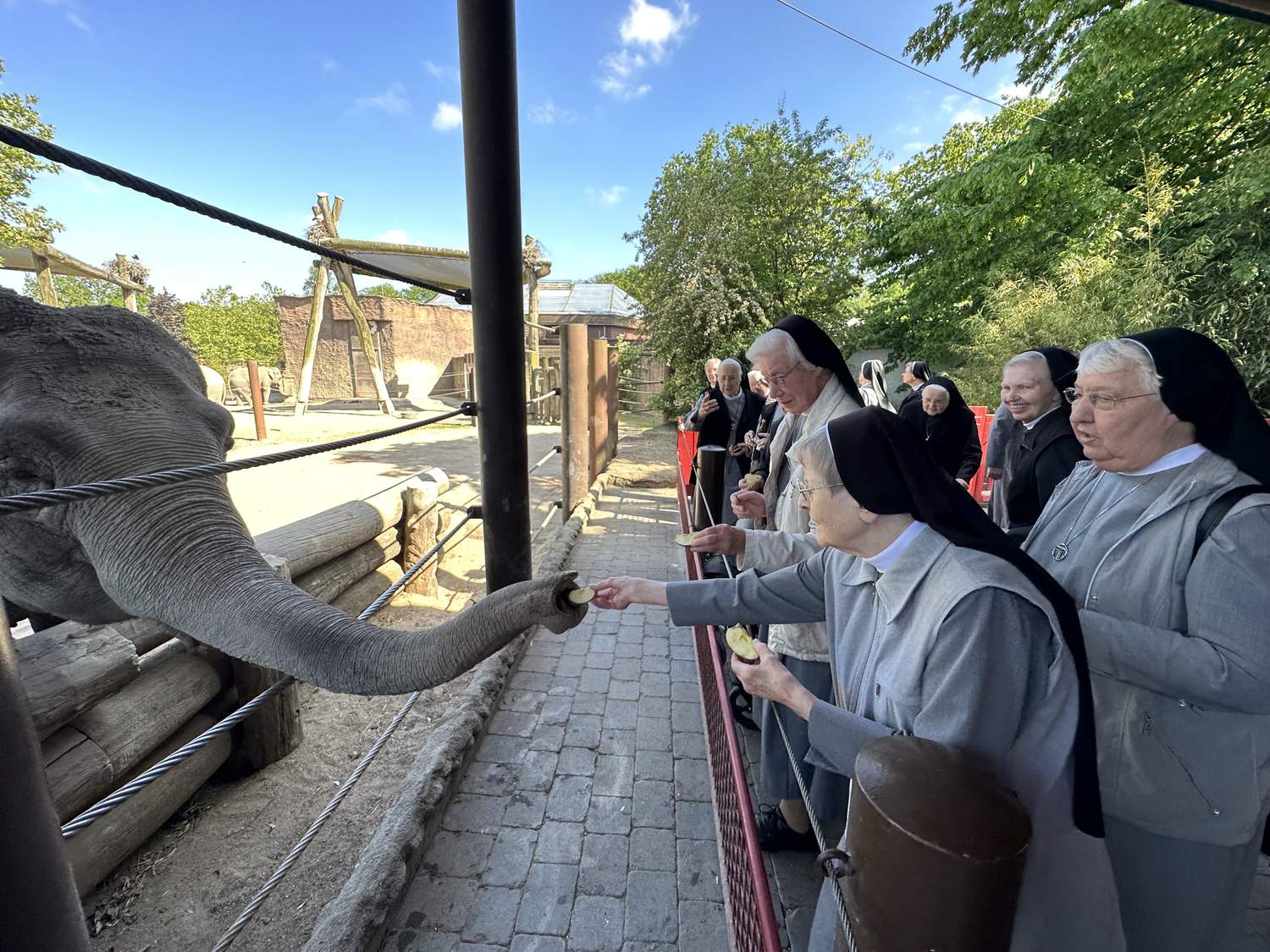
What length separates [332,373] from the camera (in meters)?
25.3

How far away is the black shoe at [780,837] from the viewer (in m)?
2.42

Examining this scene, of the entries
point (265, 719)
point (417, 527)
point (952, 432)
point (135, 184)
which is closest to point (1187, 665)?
point (135, 184)

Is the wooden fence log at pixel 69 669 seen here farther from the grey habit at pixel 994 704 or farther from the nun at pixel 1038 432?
the nun at pixel 1038 432

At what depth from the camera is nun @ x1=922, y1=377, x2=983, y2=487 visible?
16.3 ft

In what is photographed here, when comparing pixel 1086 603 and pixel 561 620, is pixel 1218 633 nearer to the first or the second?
pixel 1086 603

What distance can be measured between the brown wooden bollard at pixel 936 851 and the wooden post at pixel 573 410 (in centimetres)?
629

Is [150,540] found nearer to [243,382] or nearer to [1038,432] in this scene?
[1038,432]

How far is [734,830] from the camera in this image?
1.94m

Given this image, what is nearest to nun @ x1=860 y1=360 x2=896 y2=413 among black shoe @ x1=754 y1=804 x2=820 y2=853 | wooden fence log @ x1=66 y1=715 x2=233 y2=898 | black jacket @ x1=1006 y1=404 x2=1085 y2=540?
black jacket @ x1=1006 y1=404 x2=1085 y2=540

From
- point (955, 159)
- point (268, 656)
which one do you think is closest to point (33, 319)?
point (268, 656)

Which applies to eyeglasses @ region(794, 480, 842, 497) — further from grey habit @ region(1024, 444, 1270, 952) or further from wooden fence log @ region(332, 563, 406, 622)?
wooden fence log @ region(332, 563, 406, 622)

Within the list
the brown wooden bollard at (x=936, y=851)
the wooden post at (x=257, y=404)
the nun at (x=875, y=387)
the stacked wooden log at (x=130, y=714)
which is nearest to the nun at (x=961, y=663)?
the brown wooden bollard at (x=936, y=851)

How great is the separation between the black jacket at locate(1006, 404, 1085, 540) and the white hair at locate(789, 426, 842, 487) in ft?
6.56

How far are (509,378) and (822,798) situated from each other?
2124mm
